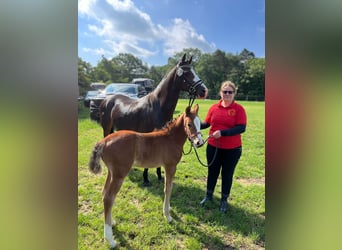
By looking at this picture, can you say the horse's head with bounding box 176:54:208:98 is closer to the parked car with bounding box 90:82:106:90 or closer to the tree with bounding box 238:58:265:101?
the tree with bounding box 238:58:265:101

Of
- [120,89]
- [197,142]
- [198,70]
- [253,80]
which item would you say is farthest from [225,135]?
[120,89]

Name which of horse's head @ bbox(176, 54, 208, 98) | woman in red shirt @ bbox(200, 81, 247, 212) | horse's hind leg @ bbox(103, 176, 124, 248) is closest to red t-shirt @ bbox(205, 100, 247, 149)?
woman in red shirt @ bbox(200, 81, 247, 212)

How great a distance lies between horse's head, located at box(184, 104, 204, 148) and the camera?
6.77ft

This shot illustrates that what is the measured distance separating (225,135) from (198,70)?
0.85 meters

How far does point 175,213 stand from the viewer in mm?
2449

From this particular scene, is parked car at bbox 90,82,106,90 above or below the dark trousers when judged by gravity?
above

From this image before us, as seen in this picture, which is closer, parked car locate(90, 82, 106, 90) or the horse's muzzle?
the horse's muzzle

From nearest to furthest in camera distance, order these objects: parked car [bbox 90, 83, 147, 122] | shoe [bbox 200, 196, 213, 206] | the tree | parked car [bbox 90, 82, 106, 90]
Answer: the tree < parked car [bbox 90, 82, 106, 90] < shoe [bbox 200, 196, 213, 206] < parked car [bbox 90, 83, 147, 122]

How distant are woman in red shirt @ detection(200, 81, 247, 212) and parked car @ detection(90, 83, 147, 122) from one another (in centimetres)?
131

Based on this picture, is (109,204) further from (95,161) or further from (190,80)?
(190,80)

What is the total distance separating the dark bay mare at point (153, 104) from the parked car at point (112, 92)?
0.13 meters

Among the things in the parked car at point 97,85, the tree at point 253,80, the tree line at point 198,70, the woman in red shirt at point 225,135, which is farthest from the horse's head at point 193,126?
the parked car at point 97,85
